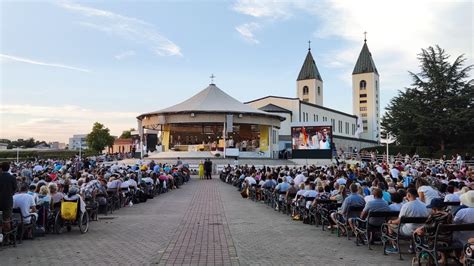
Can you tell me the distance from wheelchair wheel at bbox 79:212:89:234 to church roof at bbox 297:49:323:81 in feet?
292

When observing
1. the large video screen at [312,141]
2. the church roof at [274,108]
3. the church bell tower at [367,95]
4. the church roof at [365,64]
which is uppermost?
the church roof at [365,64]

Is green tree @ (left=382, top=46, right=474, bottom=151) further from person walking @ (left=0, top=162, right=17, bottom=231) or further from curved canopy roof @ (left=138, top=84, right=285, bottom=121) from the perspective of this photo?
person walking @ (left=0, top=162, right=17, bottom=231)

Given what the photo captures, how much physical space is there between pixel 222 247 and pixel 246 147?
40.1 metres

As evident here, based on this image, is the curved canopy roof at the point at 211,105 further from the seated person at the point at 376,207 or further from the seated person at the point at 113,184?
the seated person at the point at 376,207

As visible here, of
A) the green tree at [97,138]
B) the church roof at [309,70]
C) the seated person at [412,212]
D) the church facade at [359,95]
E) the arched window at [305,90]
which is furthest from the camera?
the arched window at [305,90]

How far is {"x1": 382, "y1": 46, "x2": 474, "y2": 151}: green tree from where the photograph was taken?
4719 cm

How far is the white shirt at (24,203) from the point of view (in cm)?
885

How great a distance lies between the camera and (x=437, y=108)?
4912cm

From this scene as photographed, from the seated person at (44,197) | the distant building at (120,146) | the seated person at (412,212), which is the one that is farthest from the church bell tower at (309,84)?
the seated person at (412,212)

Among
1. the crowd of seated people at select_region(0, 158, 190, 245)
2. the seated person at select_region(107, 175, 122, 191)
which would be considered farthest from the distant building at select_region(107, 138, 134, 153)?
the seated person at select_region(107, 175, 122, 191)

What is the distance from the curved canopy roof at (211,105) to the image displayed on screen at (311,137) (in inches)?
200

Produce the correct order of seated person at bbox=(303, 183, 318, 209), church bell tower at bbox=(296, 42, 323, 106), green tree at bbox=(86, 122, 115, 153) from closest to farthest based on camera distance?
1. seated person at bbox=(303, 183, 318, 209)
2. green tree at bbox=(86, 122, 115, 153)
3. church bell tower at bbox=(296, 42, 323, 106)

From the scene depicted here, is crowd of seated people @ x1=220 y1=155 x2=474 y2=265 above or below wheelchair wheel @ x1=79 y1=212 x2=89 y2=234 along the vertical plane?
above

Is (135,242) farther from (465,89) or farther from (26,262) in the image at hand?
(465,89)
